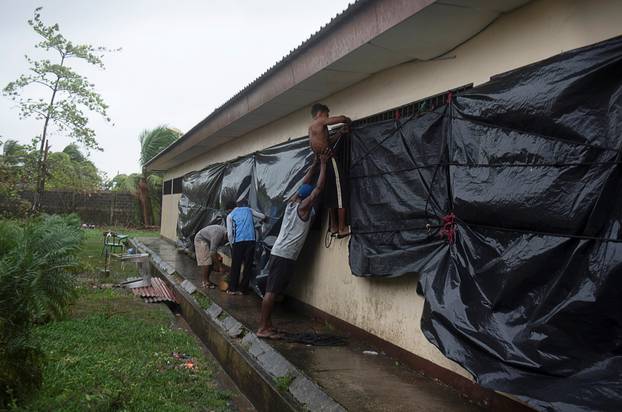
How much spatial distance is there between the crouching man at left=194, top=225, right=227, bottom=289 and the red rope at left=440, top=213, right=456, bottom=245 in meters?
5.74

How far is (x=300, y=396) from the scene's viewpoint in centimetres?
390

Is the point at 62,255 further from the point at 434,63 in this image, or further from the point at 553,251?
the point at 553,251

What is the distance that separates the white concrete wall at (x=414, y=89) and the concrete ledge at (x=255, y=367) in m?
1.06

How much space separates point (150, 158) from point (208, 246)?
17185mm

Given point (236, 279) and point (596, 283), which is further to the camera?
point (236, 279)

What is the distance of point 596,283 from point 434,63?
2.73 meters

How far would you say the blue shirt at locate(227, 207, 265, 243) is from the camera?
7.64 metres

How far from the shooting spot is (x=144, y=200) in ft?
90.6

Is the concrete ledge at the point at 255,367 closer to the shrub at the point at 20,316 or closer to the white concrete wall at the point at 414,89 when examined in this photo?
the white concrete wall at the point at 414,89

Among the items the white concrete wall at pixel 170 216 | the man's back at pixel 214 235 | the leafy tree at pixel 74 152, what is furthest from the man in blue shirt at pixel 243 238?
the leafy tree at pixel 74 152

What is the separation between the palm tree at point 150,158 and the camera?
2497 centimetres

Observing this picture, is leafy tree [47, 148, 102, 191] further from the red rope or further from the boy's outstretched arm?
the red rope

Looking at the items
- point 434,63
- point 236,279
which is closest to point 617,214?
point 434,63

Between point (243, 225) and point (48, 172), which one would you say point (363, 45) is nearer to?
point (243, 225)
